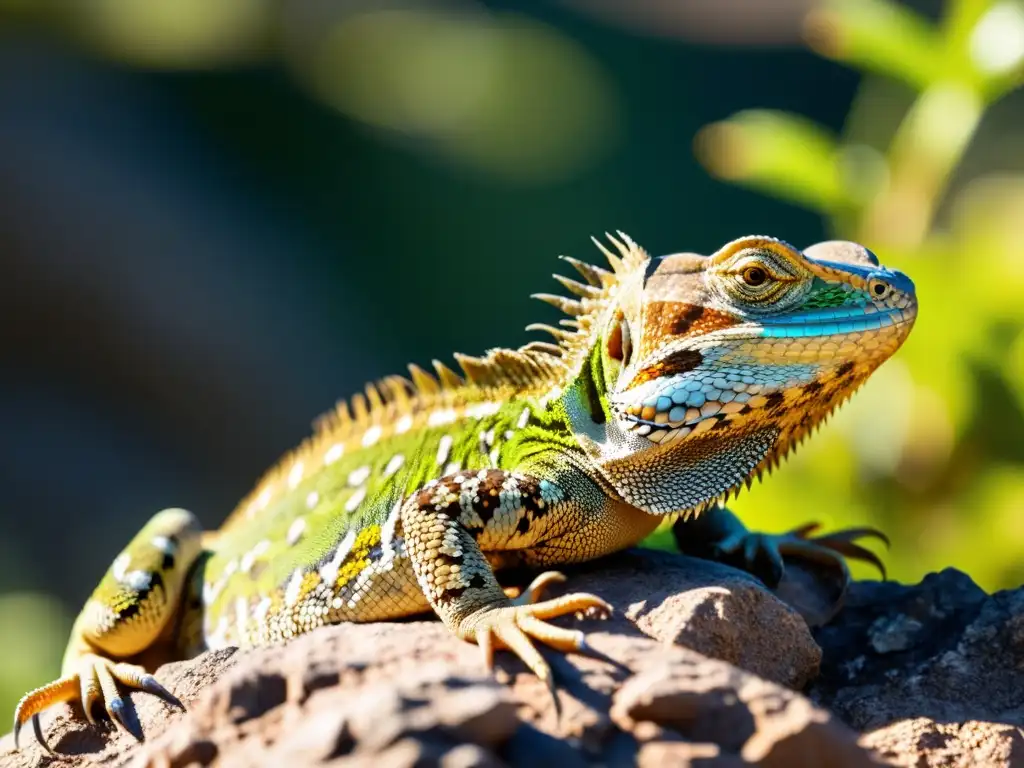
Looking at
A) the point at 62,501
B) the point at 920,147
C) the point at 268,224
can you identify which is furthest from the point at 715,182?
A: the point at 920,147

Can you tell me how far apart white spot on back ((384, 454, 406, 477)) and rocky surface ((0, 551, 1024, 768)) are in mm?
964

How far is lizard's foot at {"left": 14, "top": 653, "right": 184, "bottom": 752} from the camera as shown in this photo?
4453mm

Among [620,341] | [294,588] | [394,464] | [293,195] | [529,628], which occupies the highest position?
[620,341]

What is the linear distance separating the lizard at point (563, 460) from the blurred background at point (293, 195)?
6501 mm

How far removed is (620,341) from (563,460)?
500 mm

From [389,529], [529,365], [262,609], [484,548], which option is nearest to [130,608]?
[262,609]

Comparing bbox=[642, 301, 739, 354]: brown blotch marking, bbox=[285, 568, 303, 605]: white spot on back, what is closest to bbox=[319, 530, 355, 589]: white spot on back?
bbox=[285, 568, 303, 605]: white spot on back

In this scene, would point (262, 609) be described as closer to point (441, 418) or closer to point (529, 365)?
point (441, 418)

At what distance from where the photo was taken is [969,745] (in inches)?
155

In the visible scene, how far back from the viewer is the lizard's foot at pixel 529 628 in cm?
360

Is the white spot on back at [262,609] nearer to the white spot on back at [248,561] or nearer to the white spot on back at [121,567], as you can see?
the white spot on back at [248,561]

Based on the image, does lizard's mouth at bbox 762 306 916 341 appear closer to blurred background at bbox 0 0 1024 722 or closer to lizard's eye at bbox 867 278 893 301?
lizard's eye at bbox 867 278 893 301

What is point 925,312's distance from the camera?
257 inches

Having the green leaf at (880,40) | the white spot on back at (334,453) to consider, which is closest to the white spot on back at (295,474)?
the white spot on back at (334,453)
